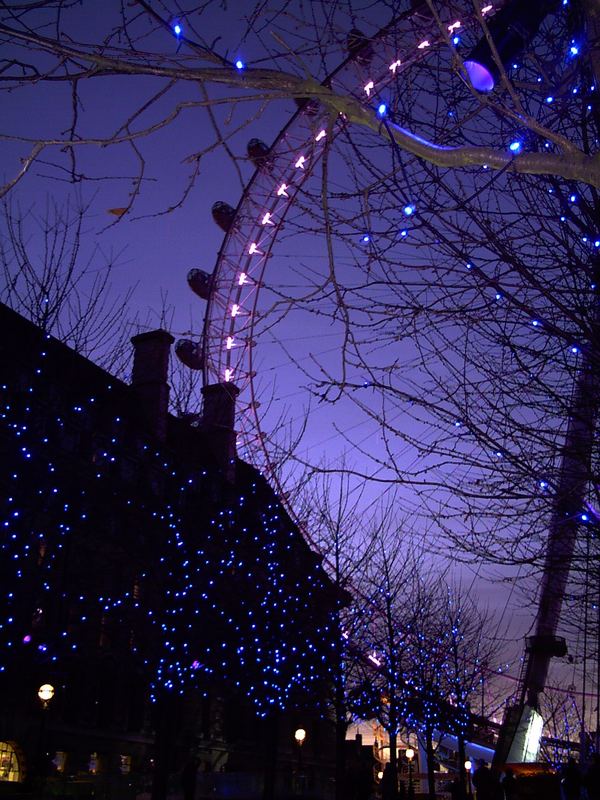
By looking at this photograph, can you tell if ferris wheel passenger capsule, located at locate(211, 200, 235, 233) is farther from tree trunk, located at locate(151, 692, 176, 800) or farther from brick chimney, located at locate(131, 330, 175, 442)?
tree trunk, located at locate(151, 692, 176, 800)

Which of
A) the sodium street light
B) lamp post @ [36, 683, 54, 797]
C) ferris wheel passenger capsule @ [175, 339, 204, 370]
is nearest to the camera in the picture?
the sodium street light

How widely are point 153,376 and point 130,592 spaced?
8.76 metres

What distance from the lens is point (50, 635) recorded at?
16734 mm

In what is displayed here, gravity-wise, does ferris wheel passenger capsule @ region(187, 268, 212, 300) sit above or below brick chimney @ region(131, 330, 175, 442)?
above

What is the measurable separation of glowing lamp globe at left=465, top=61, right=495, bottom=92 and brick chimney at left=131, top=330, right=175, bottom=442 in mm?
24242

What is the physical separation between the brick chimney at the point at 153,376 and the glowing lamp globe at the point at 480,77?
2424 centimetres

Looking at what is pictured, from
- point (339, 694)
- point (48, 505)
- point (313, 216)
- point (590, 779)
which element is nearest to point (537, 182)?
point (313, 216)

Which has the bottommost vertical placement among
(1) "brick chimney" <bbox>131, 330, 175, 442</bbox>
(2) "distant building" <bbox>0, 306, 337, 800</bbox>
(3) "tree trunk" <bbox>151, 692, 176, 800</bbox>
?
(3) "tree trunk" <bbox>151, 692, 176, 800</bbox>

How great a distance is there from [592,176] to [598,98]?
4.97 ft

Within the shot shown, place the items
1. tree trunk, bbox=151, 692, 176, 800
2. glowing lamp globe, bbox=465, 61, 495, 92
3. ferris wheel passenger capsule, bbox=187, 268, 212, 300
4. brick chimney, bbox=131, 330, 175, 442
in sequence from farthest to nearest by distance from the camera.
A: ferris wheel passenger capsule, bbox=187, 268, 212, 300 → brick chimney, bbox=131, 330, 175, 442 → tree trunk, bbox=151, 692, 176, 800 → glowing lamp globe, bbox=465, 61, 495, 92

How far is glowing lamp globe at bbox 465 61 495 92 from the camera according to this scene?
4.42 m

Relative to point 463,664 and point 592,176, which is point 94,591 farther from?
point 463,664

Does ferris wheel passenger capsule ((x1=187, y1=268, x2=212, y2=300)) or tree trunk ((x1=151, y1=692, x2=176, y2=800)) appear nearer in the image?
tree trunk ((x1=151, y1=692, x2=176, y2=800))

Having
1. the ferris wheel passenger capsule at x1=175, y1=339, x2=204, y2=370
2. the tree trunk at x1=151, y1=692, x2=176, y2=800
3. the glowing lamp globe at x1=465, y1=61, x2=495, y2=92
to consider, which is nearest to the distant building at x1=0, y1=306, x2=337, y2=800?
the tree trunk at x1=151, y1=692, x2=176, y2=800
